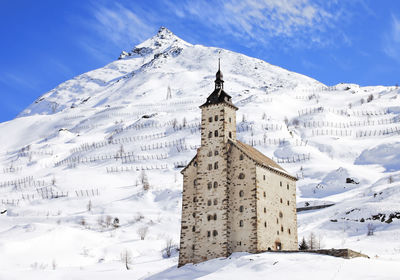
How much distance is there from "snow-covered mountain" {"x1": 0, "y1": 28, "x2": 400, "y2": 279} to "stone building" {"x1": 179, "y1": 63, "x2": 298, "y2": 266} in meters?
2.75

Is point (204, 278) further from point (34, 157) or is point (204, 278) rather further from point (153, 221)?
point (34, 157)

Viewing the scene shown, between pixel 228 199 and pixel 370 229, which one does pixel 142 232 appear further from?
pixel 370 229

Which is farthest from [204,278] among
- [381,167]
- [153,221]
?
[381,167]

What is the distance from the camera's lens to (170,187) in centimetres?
10488

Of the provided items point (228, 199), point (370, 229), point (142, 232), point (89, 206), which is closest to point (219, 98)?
point (228, 199)

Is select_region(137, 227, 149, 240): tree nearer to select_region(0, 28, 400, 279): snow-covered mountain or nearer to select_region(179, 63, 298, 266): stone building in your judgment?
select_region(0, 28, 400, 279): snow-covered mountain

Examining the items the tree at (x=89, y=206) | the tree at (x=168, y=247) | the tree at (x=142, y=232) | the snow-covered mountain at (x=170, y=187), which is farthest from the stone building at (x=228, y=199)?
the tree at (x=89, y=206)

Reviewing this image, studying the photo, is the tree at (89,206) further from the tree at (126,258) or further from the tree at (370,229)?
the tree at (370,229)

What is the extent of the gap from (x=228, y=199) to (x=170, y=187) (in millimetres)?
51171

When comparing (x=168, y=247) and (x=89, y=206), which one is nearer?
(x=168, y=247)

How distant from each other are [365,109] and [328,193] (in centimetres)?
7911

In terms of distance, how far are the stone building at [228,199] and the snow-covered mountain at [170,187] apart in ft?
9.04

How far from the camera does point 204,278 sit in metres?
46.0

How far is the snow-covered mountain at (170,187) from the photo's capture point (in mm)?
59375
